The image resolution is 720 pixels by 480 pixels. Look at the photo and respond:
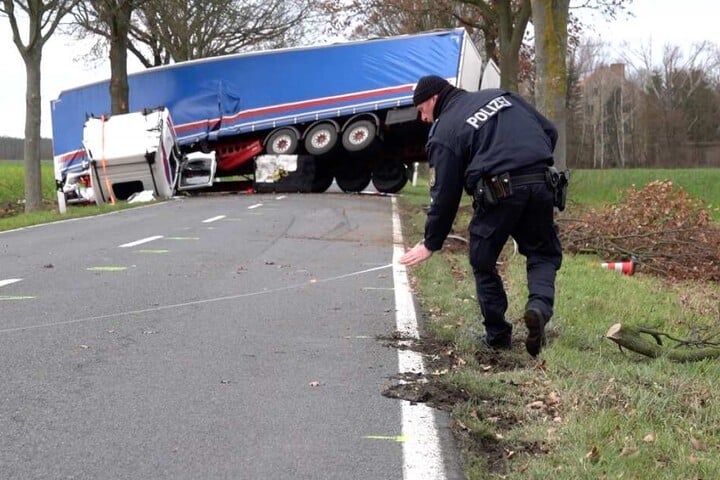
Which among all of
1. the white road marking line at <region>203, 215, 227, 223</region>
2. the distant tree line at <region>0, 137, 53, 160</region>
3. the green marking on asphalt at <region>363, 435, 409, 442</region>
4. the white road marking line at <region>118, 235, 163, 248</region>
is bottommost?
the green marking on asphalt at <region>363, 435, 409, 442</region>

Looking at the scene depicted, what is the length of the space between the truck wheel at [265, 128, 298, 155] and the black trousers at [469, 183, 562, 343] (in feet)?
67.4

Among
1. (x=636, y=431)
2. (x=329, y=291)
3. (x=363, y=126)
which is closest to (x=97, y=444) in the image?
(x=636, y=431)

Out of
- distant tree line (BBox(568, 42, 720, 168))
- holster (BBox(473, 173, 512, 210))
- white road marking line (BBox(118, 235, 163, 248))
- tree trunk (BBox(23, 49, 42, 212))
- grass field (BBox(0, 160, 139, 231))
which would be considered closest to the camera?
holster (BBox(473, 173, 512, 210))

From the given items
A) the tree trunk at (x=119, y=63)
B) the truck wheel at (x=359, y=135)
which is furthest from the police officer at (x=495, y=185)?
the tree trunk at (x=119, y=63)

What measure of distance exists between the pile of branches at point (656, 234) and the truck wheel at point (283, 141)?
49.0 feet

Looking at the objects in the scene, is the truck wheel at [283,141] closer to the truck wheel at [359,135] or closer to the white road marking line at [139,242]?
the truck wheel at [359,135]

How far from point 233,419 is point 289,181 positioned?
22.3 metres

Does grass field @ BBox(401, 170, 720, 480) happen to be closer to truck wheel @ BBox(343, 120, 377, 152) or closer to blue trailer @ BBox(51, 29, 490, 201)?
blue trailer @ BBox(51, 29, 490, 201)

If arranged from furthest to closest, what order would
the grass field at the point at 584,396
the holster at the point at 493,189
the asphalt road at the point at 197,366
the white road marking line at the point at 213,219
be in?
the white road marking line at the point at 213,219, the holster at the point at 493,189, the asphalt road at the point at 197,366, the grass field at the point at 584,396

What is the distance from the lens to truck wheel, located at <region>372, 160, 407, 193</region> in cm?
2762

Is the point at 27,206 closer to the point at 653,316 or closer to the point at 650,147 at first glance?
the point at 653,316

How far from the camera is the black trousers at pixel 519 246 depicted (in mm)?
5301

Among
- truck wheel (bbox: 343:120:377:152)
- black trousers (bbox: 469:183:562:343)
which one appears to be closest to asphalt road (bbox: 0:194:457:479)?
black trousers (bbox: 469:183:562:343)

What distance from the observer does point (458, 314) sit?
272 inches
